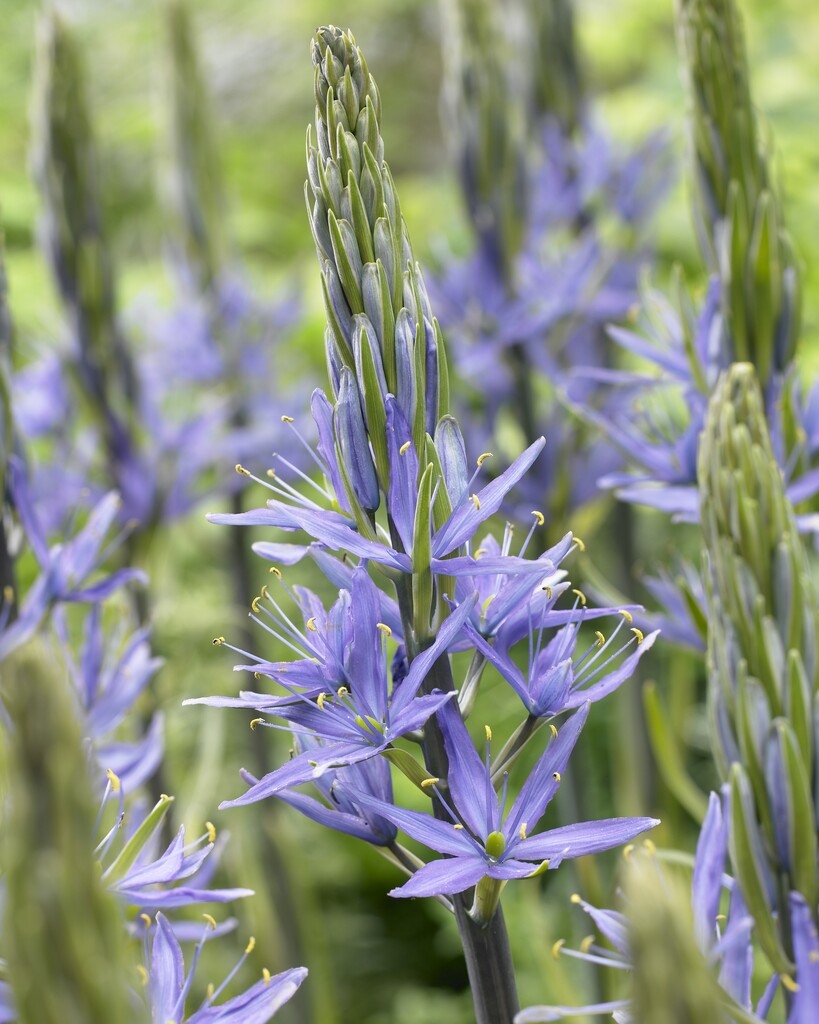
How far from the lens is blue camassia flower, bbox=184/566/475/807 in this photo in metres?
0.77

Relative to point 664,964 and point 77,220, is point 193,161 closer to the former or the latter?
point 77,220

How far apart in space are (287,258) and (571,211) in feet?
11.1

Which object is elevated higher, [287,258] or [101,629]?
[287,258]

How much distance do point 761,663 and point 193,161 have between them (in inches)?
81.0

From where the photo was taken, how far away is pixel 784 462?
52.4 inches

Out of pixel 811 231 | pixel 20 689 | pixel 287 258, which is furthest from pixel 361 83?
pixel 287 258

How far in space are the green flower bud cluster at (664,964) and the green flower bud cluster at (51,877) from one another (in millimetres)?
205

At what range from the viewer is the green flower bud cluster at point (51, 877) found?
457mm

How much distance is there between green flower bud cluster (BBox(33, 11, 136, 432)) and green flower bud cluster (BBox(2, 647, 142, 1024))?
168cm

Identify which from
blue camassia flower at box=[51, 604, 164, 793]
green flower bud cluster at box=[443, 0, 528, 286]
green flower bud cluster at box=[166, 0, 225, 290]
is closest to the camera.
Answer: blue camassia flower at box=[51, 604, 164, 793]

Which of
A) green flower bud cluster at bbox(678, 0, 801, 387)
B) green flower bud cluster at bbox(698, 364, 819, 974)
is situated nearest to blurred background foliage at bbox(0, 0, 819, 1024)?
green flower bud cluster at bbox(678, 0, 801, 387)

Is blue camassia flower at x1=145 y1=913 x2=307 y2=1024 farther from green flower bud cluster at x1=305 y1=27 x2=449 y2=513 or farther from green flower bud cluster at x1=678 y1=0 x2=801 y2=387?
green flower bud cluster at x1=678 y1=0 x2=801 y2=387

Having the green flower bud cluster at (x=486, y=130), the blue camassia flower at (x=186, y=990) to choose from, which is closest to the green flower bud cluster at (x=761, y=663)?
the blue camassia flower at (x=186, y=990)

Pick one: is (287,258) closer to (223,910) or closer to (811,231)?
(811,231)
